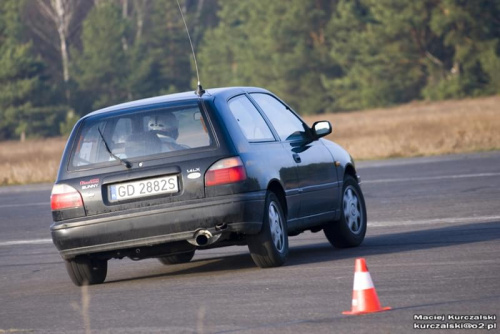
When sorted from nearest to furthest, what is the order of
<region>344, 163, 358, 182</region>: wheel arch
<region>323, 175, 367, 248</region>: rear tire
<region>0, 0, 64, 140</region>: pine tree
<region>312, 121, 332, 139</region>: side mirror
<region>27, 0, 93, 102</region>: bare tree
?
<region>312, 121, 332, 139</region>: side mirror, <region>323, 175, 367, 248</region>: rear tire, <region>344, 163, 358, 182</region>: wheel arch, <region>0, 0, 64, 140</region>: pine tree, <region>27, 0, 93, 102</region>: bare tree

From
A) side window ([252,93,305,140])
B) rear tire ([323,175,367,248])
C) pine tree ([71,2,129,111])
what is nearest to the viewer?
side window ([252,93,305,140])

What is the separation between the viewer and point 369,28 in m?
69.6

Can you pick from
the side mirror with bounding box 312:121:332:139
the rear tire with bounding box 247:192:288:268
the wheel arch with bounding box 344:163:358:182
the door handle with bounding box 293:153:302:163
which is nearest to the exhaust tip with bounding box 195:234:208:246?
the rear tire with bounding box 247:192:288:268

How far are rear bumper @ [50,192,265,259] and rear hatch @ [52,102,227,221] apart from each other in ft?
0.25

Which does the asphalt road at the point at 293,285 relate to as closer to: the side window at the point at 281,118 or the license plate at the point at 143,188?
the license plate at the point at 143,188

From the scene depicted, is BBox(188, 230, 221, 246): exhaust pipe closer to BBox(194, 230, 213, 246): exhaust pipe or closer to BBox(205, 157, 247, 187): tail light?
BBox(194, 230, 213, 246): exhaust pipe

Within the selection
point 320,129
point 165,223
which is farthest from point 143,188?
point 320,129

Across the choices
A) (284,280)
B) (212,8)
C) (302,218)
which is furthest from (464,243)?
(212,8)

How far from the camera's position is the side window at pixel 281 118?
10.2 m

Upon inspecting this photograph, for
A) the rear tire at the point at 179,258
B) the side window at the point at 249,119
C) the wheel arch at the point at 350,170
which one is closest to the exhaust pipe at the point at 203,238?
the side window at the point at 249,119

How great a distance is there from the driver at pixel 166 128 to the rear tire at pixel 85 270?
3.88ft

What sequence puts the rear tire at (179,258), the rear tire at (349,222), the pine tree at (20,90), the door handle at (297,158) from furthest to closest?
the pine tree at (20,90)
the rear tire at (179,258)
the rear tire at (349,222)
the door handle at (297,158)

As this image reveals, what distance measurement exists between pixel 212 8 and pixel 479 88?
3944 cm

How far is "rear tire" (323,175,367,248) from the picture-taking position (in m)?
10.7
